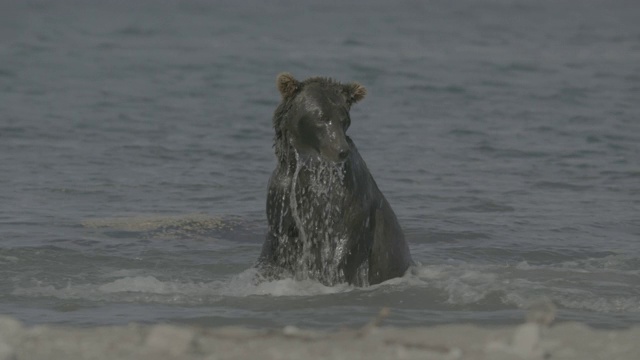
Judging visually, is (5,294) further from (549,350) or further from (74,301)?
(549,350)

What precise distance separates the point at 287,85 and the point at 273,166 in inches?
261

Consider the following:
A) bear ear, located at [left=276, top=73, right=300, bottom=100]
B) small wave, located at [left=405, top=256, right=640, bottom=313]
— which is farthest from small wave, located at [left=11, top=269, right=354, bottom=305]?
bear ear, located at [left=276, top=73, right=300, bottom=100]

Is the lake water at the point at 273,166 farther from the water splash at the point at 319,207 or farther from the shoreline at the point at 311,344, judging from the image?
the shoreline at the point at 311,344

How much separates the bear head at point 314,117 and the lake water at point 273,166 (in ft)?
2.80

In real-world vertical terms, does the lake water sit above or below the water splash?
below

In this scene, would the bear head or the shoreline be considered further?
the bear head

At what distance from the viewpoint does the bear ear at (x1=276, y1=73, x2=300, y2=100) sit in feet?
28.7

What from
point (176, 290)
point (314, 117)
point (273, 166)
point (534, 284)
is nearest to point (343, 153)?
point (314, 117)

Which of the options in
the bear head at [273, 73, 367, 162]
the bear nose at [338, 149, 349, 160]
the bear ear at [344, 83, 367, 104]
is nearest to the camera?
the bear nose at [338, 149, 349, 160]

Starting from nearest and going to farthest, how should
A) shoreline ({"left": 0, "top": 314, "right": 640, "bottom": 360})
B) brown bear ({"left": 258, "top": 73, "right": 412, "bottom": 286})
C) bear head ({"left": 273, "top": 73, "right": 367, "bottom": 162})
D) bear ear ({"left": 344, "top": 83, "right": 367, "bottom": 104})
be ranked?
shoreline ({"left": 0, "top": 314, "right": 640, "bottom": 360}) < bear head ({"left": 273, "top": 73, "right": 367, "bottom": 162}) < brown bear ({"left": 258, "top": 73, "right": 412, "bottom": 286}) < bear ear ({"left": 344, "top": 83, "right": 367, "bottom": 104})

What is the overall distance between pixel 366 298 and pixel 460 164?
716 cm

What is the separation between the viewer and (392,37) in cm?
3206

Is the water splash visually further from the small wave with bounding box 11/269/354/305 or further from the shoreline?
the shoreline

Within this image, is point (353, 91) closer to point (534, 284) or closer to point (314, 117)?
point (314, 117)
